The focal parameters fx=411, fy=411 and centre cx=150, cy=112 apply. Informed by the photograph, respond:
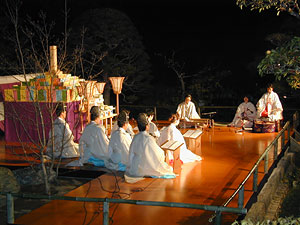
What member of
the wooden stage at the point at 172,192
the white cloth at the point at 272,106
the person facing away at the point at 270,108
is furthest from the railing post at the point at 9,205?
the white cloth at the point at 272,106

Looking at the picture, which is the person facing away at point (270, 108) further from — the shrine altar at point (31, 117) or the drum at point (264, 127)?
the shrine altar at point (31, 117)

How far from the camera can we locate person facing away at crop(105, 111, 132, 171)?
28.2 feet

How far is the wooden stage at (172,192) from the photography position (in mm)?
5875

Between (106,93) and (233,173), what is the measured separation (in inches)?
419

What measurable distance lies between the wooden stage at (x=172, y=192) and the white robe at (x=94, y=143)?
3.07ft

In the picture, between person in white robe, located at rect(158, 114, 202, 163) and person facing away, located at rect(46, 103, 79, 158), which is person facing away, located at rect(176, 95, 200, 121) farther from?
person facing away, located at rect(46, 103, 79, 158)

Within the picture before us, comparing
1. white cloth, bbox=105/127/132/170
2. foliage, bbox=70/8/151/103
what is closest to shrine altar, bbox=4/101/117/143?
white cloth, bbox=105/127/132/170

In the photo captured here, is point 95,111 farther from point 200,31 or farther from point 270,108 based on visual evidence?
point 200,31

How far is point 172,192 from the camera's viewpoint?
23.3ft

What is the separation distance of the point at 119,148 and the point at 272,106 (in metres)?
6.69

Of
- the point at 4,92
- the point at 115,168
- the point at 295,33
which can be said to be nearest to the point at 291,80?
the point at 115,168

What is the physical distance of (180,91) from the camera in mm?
18812

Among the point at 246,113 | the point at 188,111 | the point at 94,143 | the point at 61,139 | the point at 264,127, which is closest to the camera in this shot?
the point at 94,143

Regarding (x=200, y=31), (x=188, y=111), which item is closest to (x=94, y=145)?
(x=188, y=111)
